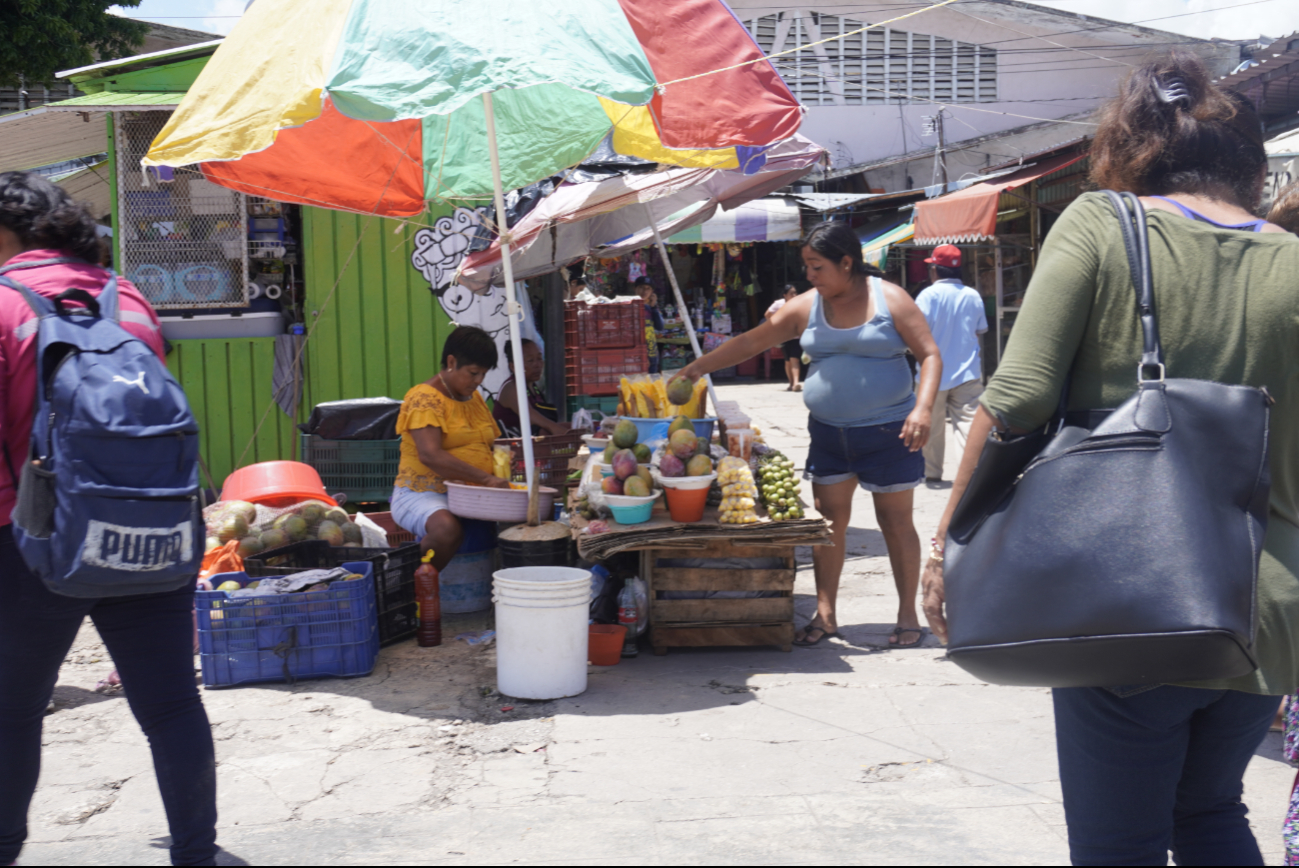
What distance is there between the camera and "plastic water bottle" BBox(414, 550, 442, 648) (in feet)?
17.4

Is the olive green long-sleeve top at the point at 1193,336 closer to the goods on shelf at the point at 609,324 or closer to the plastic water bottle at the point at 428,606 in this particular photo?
the plastic water bottle at the point at 428,606

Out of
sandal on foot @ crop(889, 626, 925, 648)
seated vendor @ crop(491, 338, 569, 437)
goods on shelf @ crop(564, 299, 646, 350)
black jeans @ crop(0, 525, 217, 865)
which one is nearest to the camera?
black jeans @ crop(0, 525, 217, 865)

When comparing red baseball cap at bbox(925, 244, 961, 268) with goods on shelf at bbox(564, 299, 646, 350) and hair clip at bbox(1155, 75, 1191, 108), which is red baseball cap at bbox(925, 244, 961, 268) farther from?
hair clip at bbox(1155, 75, 1191, 108)

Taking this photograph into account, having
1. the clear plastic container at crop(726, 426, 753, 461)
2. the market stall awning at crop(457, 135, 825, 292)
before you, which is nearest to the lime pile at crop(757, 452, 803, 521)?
the clear plastic container at crop(726, 426, 753, 461)

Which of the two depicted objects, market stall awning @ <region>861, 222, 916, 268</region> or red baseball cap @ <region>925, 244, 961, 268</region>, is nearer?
red baseball cap @ <region>925, 244, 961, 268</region>

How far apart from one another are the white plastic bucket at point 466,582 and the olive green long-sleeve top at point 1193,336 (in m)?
4.44

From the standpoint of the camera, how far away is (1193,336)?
183cm

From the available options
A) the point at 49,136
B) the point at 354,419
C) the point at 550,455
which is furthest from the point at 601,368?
the point at 49,136

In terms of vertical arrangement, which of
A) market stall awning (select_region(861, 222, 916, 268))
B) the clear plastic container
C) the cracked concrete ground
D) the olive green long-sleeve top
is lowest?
the cracked concrete ground

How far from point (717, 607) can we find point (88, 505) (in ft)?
10.2

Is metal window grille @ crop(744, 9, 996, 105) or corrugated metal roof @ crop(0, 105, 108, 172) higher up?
metal window grille @ crop(744, 9, 996, 105)

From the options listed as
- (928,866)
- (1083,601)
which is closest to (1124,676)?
(1083,601)

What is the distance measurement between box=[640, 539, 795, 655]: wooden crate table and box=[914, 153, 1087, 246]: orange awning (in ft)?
30.8

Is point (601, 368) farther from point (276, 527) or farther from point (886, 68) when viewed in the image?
point (886, 68)
